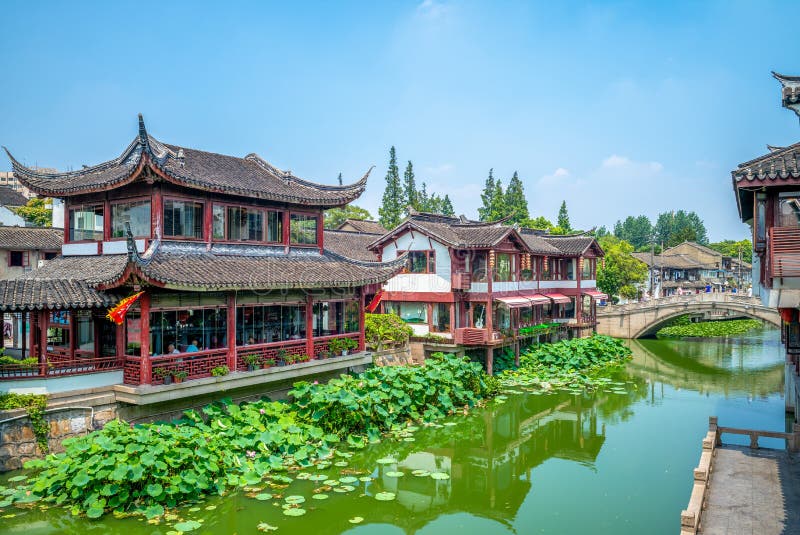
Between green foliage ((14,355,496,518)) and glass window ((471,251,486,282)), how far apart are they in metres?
5.85

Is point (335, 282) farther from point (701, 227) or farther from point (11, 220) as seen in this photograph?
point (701, 227)

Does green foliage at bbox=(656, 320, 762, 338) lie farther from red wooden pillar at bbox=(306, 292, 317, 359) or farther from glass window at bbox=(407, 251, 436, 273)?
red wooden pillar at bbox=(306, 292, 317, 359)

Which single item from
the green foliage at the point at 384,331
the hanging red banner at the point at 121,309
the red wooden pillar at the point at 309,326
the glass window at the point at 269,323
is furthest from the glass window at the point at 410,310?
the hanging red banner at the point at 121,309

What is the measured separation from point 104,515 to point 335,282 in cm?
828

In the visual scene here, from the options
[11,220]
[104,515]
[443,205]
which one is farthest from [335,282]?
[443,205]

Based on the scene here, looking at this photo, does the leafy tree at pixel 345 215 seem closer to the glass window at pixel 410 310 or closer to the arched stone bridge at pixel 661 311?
the arched stone bridge at pixel 661 311

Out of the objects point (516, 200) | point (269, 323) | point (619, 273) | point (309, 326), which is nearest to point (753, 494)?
point (309, 326)

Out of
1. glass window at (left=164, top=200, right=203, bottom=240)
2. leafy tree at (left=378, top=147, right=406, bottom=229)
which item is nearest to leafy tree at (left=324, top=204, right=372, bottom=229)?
leafy tree at (left=378, top=147, right=406, bottom=229)

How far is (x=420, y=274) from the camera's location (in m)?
24.8

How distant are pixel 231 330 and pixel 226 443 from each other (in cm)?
317

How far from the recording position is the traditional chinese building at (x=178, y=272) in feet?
43.4

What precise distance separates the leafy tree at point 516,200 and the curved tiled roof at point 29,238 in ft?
125

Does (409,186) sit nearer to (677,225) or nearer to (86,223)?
(86,223)

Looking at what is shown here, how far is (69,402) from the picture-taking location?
1266 cm
